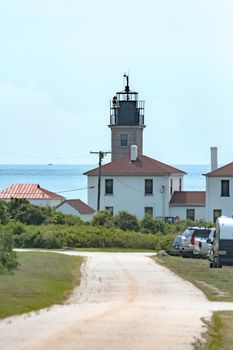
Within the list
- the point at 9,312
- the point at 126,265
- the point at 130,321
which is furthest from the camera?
the point at 126,265

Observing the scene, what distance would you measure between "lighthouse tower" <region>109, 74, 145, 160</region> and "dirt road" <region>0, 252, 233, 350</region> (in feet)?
247

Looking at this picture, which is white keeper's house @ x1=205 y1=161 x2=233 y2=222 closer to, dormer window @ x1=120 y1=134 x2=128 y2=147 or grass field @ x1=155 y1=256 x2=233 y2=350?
dormer window @ x1=120 y1=134 x2=128 y2=147

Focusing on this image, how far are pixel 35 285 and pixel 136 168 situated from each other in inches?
2658

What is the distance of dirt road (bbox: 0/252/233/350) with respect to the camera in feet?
48.9

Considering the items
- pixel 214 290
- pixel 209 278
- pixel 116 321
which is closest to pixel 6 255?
pixel 214 290

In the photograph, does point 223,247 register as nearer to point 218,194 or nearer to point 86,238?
point 86,238

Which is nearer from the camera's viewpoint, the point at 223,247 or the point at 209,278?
the point at 209,278

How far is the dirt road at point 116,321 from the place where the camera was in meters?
14.9

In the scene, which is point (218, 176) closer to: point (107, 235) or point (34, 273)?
point (107, 235)

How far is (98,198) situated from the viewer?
9150 cm

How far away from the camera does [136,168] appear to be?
9300 cm

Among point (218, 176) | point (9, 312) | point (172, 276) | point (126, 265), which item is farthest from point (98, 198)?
point (9, 312)

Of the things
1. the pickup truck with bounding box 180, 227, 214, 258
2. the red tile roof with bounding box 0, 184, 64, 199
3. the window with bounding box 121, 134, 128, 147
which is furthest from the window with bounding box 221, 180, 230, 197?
the pickup truck with bounding box 180, 227, 214, 258

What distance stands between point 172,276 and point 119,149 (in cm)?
7023
